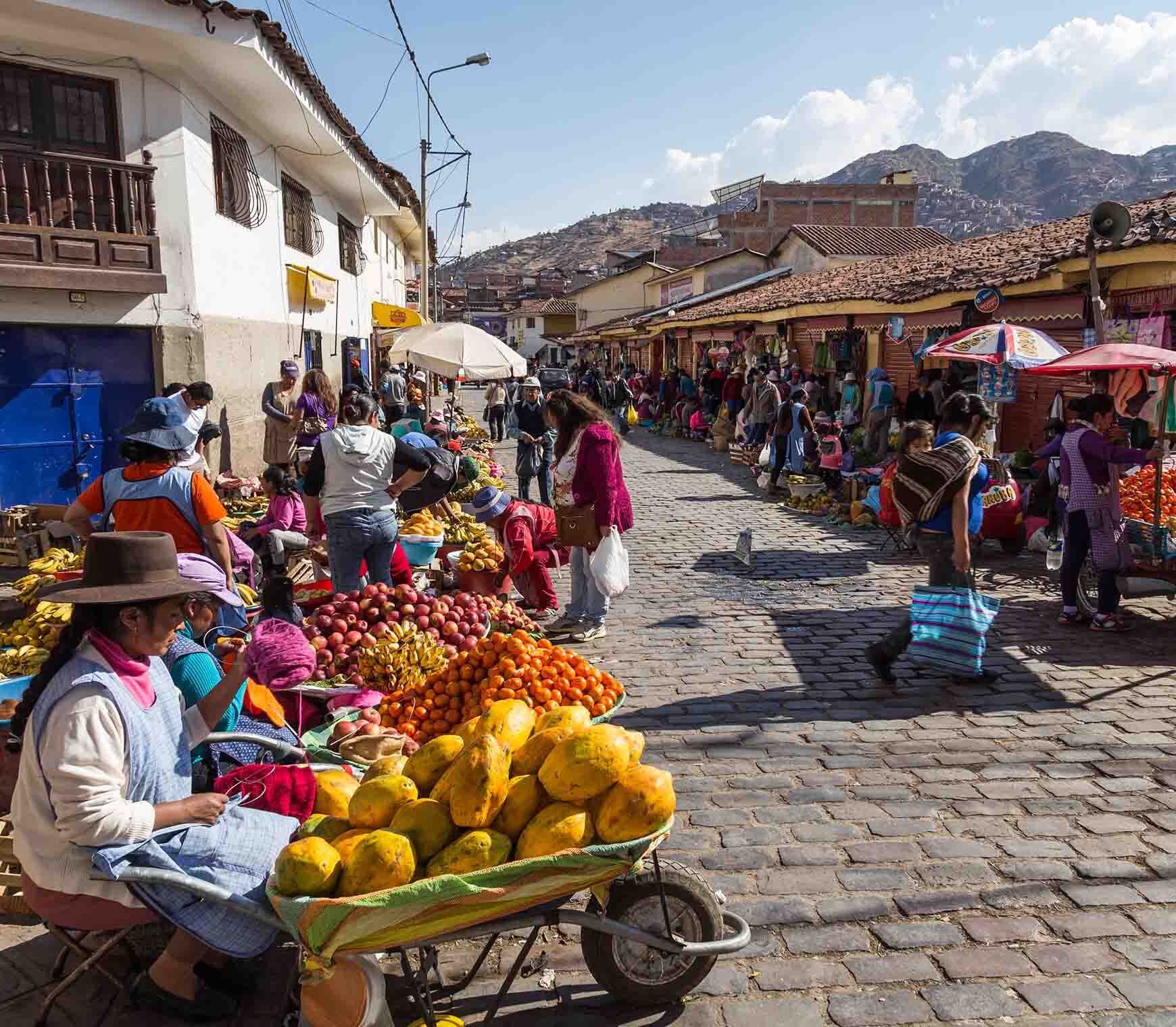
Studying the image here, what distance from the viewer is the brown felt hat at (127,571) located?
111 inches

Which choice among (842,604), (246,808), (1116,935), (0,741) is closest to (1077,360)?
(842,604)

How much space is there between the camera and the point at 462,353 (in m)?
12.2

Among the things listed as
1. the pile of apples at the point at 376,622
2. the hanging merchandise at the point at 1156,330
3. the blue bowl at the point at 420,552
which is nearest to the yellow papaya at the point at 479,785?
the pile of apples at the point at 376,622

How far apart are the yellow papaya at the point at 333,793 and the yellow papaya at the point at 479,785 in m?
0.79

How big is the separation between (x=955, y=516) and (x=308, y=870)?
473 cm

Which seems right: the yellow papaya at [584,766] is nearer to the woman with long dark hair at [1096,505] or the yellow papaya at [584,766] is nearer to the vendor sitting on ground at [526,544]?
the vendor sitting on ground at [526,544]

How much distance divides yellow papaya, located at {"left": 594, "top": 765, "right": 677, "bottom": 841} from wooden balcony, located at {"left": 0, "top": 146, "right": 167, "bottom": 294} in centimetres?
994

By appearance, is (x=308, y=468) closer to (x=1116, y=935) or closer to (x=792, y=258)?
→ (x=1116, y=935)

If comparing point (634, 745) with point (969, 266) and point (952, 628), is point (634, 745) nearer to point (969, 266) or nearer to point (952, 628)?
point (952, 628)

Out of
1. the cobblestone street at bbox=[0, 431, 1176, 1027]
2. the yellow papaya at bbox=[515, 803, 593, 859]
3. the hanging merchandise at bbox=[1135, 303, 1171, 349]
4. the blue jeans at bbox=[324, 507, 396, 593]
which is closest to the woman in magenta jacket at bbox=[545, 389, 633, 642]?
the cobblestone street at bbox=[0, 431, 1176, 1027]

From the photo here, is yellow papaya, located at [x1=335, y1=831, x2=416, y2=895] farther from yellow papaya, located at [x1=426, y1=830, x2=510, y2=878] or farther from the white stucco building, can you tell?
the white stucco building

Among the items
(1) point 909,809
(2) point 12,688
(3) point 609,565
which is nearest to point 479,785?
(1) point 909,809

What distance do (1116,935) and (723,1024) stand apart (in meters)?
1.62

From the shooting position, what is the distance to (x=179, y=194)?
1112 cm
